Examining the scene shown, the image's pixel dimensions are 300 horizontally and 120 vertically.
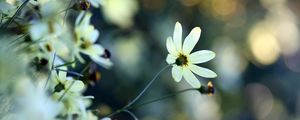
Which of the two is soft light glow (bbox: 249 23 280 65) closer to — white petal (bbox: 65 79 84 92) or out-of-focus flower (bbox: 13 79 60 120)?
white petal (bbox: 65 79 84 92)

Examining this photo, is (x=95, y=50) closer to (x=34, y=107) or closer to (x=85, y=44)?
(x=85, y=44)

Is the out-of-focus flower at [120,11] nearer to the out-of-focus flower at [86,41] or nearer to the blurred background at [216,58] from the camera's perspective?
the blurred background at [216,58]

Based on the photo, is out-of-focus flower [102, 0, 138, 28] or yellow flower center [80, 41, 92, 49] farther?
out-of-focus flower [102, 0, 138, 28]

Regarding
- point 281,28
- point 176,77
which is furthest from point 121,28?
point 176,77

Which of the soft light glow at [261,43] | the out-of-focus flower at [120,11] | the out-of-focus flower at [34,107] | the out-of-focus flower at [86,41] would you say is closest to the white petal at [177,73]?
the out-of-focus flower at [86,41]

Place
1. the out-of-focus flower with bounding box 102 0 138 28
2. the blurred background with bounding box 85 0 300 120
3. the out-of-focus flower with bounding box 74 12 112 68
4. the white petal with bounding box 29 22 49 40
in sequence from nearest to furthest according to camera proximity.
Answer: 1. the white petal with bounding box 29 22 49 40
2. the out-of-focus flower with bounding box 74 12 112 68
3. the out-of-focus flower with bounding box 102 0 138 28
4. the blurred background with bounding box 85 0 300 120

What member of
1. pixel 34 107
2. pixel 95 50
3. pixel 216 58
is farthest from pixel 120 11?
pixel 34 107

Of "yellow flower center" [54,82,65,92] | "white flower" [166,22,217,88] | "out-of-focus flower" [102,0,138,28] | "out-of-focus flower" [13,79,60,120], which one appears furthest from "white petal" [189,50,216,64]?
"out-of-focus flower" [102,0,138,28]
